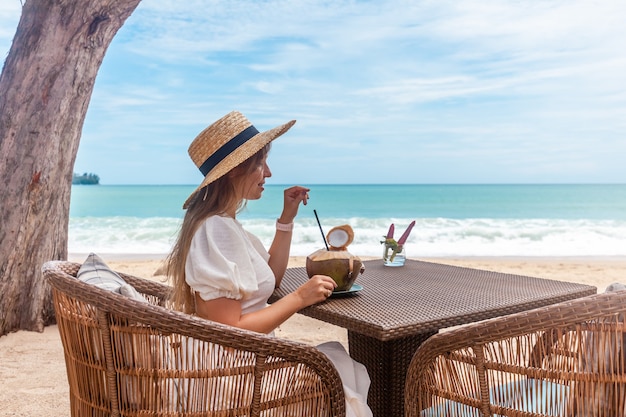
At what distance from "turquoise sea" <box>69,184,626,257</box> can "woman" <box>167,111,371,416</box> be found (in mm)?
8936

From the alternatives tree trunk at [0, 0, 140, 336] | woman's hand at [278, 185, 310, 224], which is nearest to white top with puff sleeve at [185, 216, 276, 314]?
woman's hand at [278, 185, 310, 224]

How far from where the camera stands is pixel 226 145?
184 cm

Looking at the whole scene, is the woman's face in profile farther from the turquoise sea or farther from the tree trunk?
the turquoise sea

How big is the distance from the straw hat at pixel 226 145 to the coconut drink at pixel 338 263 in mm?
409

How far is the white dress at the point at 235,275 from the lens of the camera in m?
1.58

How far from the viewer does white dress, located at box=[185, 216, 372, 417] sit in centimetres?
158

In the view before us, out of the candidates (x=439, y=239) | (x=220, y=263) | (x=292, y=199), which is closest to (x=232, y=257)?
(x=220, y=263)

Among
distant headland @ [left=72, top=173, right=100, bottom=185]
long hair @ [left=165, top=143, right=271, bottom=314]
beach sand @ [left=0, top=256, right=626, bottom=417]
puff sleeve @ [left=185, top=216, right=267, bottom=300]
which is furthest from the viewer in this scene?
distant headland @ [left=72, top=173, right=100, bottom=185]

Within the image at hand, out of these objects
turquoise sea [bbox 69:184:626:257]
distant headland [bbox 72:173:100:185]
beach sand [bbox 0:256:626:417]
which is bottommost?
beach sand [bbox 0:256:626:417]

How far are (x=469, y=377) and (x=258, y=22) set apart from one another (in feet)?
106

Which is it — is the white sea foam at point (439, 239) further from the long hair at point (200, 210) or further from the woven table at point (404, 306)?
the long hair at point (200, 210)

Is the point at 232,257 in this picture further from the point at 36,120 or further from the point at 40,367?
the point at 36,120

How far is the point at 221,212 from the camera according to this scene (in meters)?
1.75

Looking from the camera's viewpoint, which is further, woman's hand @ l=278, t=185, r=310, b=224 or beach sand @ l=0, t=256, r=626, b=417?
beach sand @ l=0, t=256, r=626, b=417
